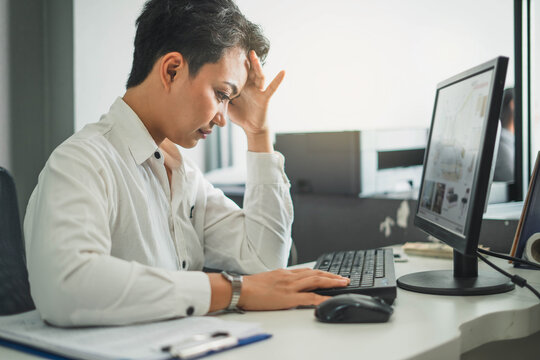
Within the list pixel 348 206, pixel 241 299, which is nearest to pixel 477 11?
pixel 348 206

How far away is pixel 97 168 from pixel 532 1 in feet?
5.41

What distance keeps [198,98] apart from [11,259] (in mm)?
485

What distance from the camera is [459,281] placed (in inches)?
40.9

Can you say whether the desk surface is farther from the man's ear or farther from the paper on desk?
the man's ear

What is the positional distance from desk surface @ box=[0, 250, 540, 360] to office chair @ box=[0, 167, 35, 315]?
310 millimetres

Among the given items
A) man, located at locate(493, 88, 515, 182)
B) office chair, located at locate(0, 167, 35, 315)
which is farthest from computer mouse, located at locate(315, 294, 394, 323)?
man, located at locate(493, 88, 515, 182)

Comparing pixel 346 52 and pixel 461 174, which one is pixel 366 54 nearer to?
pixel 346 52

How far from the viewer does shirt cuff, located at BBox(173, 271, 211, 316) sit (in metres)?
0.76

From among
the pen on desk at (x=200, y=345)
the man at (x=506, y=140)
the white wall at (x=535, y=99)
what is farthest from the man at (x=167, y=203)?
the white wall at (x=535, y=99)

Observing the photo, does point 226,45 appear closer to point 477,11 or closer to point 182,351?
point 182,351

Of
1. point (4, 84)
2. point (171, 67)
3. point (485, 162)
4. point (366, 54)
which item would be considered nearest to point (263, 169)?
point (171, 67)

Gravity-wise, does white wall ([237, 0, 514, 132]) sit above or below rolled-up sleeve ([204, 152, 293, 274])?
above

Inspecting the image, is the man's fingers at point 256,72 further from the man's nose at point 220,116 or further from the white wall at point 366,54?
the white wall at point 366,54

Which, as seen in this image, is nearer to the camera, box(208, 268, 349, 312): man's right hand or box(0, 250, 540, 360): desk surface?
box(0, 250, 540, 360): desk surface
